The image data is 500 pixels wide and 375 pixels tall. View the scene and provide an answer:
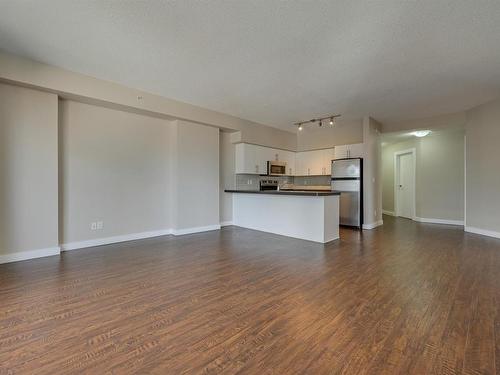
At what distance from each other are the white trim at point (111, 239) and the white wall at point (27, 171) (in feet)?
1.07

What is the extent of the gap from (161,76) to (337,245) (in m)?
3.98

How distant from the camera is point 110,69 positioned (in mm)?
3438

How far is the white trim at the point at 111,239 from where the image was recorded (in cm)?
386

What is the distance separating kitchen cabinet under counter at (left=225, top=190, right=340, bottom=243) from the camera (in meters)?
4.27

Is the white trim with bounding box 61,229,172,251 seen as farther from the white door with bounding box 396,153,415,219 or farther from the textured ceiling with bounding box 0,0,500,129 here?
the white door with bounding box 396,153,415,219

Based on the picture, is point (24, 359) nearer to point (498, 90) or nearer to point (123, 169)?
point (123, 169)

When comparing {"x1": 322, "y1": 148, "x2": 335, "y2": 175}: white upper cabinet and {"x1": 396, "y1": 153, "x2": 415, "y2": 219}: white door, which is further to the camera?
{"x1": 396, "y1": 153, "x2": 415, "y2": 219}: white door

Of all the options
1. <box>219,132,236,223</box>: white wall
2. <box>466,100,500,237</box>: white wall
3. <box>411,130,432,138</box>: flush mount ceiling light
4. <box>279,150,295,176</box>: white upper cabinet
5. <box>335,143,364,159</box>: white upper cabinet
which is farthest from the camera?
<box>279,150,295,176</box>: white upper cabinet

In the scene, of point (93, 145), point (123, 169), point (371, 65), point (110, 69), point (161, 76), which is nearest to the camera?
point (371, 65)

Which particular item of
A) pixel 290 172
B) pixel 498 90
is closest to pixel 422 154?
pixel 498 90

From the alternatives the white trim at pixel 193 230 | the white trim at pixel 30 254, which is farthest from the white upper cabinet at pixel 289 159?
the white trim at pixel 30 254

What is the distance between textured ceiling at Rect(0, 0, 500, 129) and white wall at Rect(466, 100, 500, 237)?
0.79 metres

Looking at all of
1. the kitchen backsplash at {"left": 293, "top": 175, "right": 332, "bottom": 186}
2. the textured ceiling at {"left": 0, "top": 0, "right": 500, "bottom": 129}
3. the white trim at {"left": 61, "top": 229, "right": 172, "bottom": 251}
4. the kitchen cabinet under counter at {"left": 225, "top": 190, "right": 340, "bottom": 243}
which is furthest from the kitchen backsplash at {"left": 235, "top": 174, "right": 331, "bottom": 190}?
the textured ceiling at {"left": 0, "top": 0, "right": 500, "bottom": 129}

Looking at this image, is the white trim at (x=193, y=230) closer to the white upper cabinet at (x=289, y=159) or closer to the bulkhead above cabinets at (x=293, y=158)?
the bulkhead above cabinets at (x=293, y=158)
